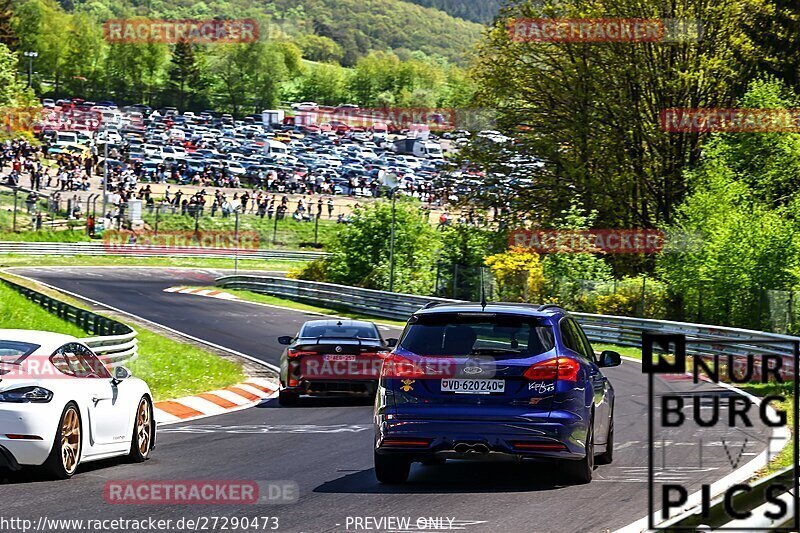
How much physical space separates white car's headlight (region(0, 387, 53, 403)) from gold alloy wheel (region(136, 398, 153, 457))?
6.88ft

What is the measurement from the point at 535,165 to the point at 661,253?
8710mm

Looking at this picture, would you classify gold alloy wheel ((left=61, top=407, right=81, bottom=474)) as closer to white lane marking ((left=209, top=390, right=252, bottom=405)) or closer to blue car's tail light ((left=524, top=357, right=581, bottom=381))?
blue car's tail light ((left=524, top=357, right=581, bottom=381))

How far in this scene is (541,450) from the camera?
409 inches

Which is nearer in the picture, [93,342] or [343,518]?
[343,518]

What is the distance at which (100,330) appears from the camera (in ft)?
104

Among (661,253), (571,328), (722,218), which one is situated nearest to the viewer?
(571,328)

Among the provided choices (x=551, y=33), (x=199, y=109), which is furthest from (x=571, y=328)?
(x=199, y=109)

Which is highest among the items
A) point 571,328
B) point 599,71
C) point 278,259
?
point 599,71

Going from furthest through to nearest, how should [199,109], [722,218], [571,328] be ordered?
[199,109], [722,218], [571,328]

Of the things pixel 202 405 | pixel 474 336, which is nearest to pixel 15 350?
pixel 474 336

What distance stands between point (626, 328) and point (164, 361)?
14370 mm

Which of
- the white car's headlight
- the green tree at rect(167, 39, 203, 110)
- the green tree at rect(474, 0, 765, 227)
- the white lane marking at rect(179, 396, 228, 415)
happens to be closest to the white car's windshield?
the white car's headlight

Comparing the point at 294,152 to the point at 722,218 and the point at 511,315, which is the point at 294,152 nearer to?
the point at 722,218

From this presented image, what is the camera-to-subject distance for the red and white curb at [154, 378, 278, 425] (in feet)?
61.9
